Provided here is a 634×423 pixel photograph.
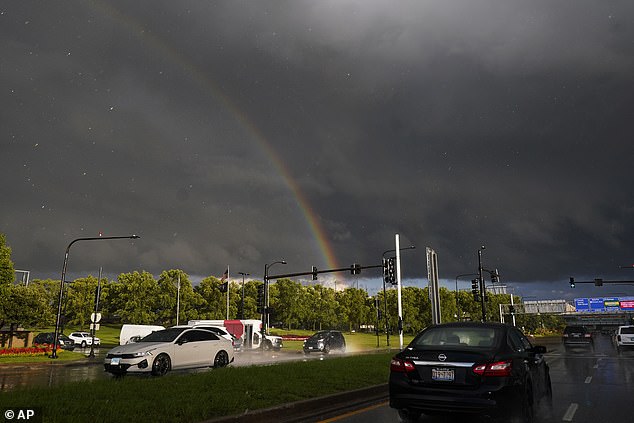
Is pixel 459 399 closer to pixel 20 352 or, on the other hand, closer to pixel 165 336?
pixel 165 336

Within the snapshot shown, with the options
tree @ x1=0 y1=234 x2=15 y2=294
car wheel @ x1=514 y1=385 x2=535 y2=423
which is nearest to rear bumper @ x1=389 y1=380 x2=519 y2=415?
car wheel @ x1=514 y1=385 x2=535 y2=423

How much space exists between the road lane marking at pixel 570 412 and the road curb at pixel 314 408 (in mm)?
3645

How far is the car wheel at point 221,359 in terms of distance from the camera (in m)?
18.4

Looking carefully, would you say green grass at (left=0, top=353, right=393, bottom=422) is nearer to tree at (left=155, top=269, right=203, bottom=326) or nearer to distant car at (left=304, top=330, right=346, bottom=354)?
distant car at (left=304, top=330, right=346, bottom=354)

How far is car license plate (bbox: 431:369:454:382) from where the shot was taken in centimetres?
679

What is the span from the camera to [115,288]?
77.9 meters

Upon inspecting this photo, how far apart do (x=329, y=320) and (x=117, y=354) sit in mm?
78557

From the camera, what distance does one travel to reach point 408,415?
24.7ft

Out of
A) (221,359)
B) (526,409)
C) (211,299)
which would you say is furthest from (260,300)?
(211,299)

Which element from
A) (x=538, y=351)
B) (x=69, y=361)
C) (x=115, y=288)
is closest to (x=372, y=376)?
(x=538, y=351)

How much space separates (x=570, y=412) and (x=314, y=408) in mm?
4559

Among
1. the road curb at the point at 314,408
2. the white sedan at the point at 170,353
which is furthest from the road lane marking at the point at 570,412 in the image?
the white sedan at the point at 170,353

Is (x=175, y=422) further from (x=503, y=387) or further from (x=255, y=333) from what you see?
(x=255, y=333)

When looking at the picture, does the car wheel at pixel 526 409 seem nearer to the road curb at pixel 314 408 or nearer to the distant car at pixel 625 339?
the road curb at pixel 314 408
